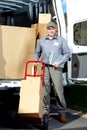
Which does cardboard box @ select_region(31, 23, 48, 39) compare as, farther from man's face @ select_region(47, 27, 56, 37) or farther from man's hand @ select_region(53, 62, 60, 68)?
man's hand @ select_region(53, 62, 60, 68)

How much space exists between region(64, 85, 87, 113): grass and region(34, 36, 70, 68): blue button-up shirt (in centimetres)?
201

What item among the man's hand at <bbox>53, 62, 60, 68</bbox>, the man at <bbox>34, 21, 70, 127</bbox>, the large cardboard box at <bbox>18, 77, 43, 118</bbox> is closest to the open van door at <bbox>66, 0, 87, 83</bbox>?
the man at <bbox>34, 21, 70, 127</bbox>

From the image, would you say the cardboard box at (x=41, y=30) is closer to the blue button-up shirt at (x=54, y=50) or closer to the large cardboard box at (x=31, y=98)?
the blue button-up shirt at (x=54, y=50)

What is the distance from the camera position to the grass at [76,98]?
10.8 m

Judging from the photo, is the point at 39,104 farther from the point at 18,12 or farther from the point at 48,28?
the point at 18,12

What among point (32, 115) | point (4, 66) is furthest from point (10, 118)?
point (32, 115)

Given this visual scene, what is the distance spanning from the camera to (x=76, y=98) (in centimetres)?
1195

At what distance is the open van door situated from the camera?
9.05m

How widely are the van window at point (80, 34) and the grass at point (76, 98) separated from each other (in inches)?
65.0

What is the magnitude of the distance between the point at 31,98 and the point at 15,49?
4.81ft

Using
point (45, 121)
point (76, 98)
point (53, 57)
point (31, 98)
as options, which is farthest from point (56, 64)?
point (76, 98)

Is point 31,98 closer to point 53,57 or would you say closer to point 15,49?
point 53,57

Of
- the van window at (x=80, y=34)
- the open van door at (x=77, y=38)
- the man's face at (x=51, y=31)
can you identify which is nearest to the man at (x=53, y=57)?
the man's face at (x=51, y=31)

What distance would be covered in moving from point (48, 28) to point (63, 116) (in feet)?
5.06
